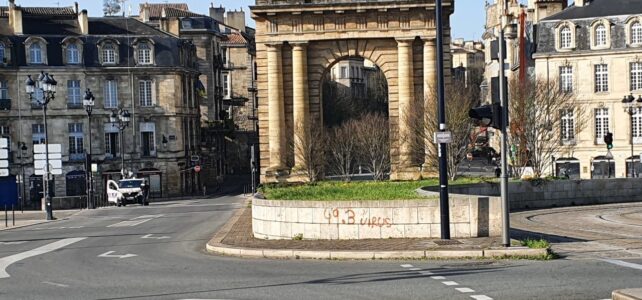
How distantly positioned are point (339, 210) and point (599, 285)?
8565mm

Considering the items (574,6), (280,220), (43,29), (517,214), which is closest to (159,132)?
(43,29)

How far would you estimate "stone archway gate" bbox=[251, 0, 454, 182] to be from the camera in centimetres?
5997

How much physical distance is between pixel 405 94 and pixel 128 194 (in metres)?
18.0

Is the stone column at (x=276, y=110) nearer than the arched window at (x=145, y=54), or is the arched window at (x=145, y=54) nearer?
the stone column at (x=276, y=110)

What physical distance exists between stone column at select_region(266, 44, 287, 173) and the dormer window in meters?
22.8

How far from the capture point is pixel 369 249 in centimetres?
2177

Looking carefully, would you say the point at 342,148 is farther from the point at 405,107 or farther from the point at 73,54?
the point at 73,54

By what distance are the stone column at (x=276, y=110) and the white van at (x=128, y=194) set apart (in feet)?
30.5

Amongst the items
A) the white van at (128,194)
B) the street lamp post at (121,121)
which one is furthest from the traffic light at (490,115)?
the street lamp post at (121,121)

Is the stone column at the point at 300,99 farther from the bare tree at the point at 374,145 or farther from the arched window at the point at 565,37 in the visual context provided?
the arched window at the point at 565,37

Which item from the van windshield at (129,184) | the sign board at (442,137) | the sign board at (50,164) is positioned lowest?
the van windshield at (129,184)

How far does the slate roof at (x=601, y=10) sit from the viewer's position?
241 ft

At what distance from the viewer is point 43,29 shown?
270 feet

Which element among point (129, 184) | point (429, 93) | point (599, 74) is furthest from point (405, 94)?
point (599, 74)
